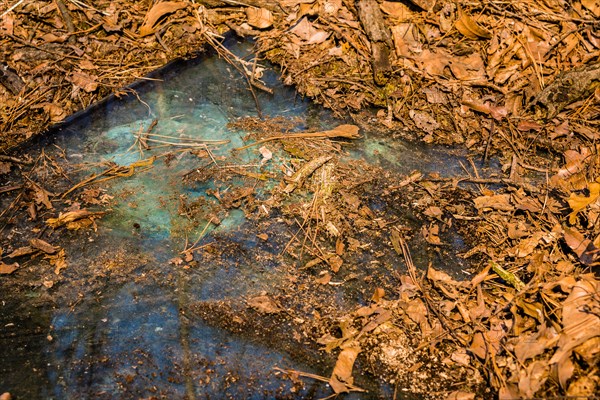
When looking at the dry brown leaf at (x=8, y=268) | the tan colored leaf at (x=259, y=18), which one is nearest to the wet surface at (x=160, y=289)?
the dry brown leaf at (x=8, y=268)

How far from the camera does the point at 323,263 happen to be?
9.14ft

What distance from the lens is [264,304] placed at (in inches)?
101

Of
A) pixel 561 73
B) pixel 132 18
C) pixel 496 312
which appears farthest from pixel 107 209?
pixel 561 73

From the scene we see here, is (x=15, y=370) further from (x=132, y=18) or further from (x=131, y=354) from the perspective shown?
(x=132, y=18)

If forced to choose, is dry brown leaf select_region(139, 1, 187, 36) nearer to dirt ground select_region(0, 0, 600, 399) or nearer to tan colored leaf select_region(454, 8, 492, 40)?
dirt ground select_region(0, 0, 600, 399)

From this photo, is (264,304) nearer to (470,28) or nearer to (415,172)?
(415,172)

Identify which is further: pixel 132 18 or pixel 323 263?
pixel 132 18

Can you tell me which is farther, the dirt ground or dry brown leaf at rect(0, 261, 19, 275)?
dry brown leaf at rect(0, 261, 19, 275)

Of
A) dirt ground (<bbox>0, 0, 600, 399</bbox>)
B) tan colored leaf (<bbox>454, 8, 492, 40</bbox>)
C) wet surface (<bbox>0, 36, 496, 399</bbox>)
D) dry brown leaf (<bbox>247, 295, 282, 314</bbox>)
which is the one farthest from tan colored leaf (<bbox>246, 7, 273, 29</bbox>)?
dry brown leaf (<bbox>247, 295, 282, 314</bbox>)

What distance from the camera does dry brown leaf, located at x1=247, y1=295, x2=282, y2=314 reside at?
253cm

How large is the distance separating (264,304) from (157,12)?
2.68 meters

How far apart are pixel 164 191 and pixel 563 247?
7.68 ft

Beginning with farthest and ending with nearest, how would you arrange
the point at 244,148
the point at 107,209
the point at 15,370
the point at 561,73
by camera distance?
the point at 561,73, the point at 244,148, the point at 107,209, the point at 15,370

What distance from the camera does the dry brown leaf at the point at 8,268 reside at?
261 cm
